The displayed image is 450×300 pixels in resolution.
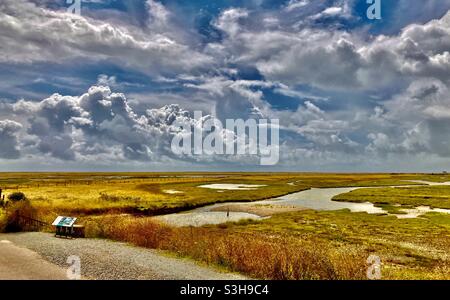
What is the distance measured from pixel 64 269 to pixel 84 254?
3.76 meters

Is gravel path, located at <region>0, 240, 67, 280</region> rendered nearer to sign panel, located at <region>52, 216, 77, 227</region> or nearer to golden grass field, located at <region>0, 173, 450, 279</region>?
sign panel, located at <region>52, 216, 77, 227</region>

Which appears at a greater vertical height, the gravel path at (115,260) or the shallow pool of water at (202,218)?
the gravel path at (115,260)

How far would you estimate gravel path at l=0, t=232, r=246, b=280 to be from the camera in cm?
1864

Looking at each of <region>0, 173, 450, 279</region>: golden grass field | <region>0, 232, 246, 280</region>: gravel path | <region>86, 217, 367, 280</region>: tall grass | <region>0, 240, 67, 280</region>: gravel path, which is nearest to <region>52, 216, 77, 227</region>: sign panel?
<region>0, 232, 246, 280</region>: gravel path

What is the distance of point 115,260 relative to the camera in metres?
21.4

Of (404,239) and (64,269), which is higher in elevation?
(64,269)

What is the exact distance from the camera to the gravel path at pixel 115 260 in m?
18.6

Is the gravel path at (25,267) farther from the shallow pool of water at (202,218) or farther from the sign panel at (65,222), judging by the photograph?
the shallow pool of water at (202,218)

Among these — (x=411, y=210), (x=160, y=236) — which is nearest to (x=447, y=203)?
(x=411, y=210)

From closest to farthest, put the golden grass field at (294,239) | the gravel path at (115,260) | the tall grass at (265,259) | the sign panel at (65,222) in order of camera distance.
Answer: the gravel path at (115,260) < the tall grass at (265,259) < the golden grass field at (294,239) < the sign panel at (65,222)

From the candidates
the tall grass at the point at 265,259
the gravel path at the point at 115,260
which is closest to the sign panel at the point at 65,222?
the gravel path at the point at 115,260

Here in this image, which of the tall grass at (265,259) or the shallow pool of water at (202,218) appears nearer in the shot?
the tall grass at (265,259)
